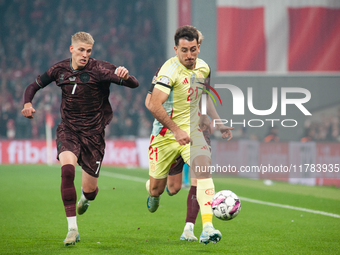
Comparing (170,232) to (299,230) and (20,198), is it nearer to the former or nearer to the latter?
(299,230)

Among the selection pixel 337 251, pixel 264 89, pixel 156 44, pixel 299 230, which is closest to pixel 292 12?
pixel 264 89

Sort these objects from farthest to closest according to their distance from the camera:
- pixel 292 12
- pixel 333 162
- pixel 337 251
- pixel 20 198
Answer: pixel 292 12
pixel 333 162
pixel 20 198
pixel 337 251

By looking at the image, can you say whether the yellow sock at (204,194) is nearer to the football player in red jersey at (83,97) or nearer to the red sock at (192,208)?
the red sock at (192,208)

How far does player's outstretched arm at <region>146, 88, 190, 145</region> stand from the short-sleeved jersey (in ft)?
1.95

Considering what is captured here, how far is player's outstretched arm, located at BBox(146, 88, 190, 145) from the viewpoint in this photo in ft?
18.0

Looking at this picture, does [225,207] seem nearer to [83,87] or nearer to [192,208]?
[192,208]

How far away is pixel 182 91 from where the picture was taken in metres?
5.87

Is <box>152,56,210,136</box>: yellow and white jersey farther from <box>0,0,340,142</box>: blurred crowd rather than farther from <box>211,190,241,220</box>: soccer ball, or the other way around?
<box>0,0,340,142</box>: blurred crowd

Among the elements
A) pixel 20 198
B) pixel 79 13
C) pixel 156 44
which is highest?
pixel 79 13

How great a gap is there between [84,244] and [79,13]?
84.8 ft

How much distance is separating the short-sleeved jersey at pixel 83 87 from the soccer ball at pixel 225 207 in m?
1.69

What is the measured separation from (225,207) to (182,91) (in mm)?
1385

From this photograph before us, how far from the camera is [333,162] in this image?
516 inches

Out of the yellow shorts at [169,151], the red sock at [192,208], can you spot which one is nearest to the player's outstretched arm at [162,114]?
the yellow shorts at [169,151]
